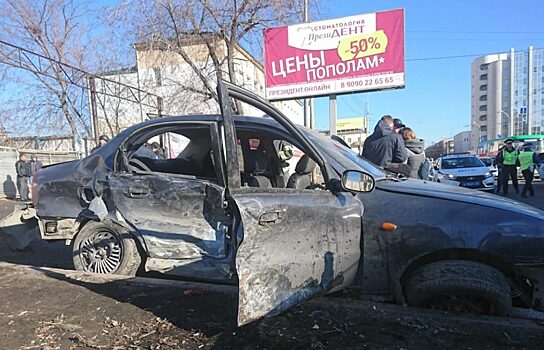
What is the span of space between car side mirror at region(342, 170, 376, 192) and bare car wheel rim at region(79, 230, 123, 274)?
235 centimetres

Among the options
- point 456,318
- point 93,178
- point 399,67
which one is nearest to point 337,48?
point 399,67

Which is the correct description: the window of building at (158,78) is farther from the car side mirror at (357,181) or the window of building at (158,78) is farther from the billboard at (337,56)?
the car side mirror at (357,181)

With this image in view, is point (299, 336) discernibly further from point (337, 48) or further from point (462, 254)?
point (337, 48)

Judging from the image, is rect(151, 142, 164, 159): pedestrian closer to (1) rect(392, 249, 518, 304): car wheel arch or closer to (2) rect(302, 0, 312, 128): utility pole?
(1) rect(392, 249, 518, 304): car wheel arch

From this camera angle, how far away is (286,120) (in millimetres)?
3012

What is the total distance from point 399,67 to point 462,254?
8.90 meters

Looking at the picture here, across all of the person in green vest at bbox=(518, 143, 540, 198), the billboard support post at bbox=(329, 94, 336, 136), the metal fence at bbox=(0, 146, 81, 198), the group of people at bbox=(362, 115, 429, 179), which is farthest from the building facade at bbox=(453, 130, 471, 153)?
the group of people at bbox=(362, 115, 429, 179)

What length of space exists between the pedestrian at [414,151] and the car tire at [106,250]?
447 centimetres

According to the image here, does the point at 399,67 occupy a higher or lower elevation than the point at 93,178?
higher

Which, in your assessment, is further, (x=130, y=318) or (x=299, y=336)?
(x=130, y=318)

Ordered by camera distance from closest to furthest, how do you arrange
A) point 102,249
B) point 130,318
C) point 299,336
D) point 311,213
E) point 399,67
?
point 299,336 < point 311,213 < point 130,318 < point 102,249 < point 399,67

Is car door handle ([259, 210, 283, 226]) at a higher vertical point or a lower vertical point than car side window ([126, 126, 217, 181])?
lower

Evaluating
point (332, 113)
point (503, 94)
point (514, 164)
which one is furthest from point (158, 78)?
point (503, 94)

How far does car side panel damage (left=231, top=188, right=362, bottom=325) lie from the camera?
8.55 ft
